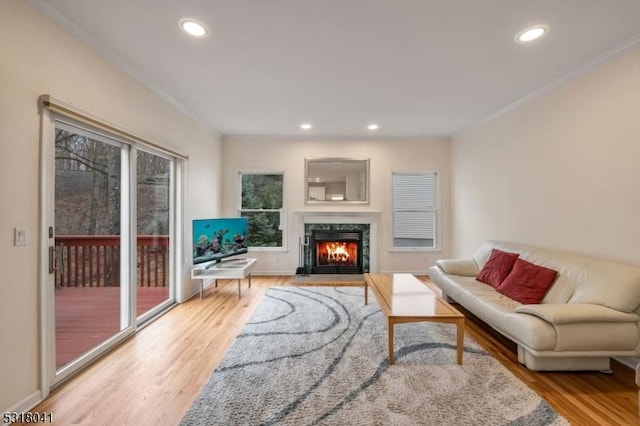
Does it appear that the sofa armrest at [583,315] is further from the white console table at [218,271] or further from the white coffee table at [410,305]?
the white console table at [218,271]

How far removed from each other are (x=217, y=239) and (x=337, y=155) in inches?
105

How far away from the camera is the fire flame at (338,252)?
18.7 ft

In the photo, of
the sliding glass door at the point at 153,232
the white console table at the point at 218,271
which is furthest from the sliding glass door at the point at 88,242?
the white console table at the point at 218,271

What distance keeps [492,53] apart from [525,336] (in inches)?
93.3

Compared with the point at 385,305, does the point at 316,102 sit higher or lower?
higher

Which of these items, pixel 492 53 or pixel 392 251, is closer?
pixel 492 53

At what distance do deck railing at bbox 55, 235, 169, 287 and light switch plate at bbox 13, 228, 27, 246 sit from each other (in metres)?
0.35

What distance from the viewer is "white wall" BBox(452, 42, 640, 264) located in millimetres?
2479

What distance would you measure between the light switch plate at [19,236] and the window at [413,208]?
198 inches

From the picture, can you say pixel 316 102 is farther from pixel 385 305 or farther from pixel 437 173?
pixel 437 173

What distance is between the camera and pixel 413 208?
5684 millimetres

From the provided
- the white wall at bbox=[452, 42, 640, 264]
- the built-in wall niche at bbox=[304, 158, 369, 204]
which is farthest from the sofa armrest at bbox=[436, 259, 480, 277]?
the built-in wall niche at bbox=[304, 158, 369, 204]

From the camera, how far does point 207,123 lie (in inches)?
189

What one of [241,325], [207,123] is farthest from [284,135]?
[241,325]
